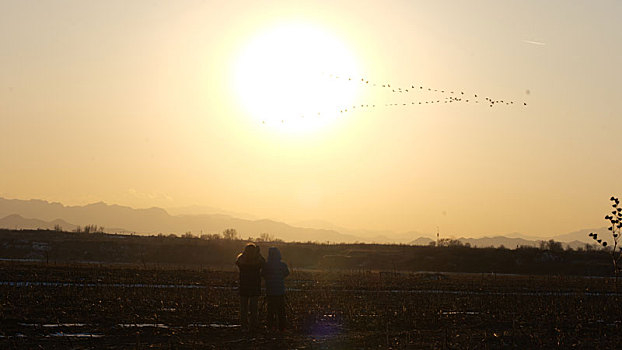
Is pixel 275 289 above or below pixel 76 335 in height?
above

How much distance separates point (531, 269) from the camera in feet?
288

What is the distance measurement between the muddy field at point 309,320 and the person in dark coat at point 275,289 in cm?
51

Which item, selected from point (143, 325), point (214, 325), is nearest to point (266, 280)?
point (214, 325)

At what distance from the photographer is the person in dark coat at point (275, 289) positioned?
21547 millimetres

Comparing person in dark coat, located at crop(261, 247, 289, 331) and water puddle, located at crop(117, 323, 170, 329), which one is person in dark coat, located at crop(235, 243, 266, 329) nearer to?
person in dark coat, located at crop(261, 247, 289, 331)

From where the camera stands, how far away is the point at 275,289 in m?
21.7

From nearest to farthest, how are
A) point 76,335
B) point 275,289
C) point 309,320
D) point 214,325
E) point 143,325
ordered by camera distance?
point 76,335 < point 143,325 < point 275,289 < point 214,325 < point 309,320

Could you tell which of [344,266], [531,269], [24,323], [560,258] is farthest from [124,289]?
[560,258]

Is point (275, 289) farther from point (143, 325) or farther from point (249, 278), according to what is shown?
point (143, 325)

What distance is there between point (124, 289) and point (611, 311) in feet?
62.1

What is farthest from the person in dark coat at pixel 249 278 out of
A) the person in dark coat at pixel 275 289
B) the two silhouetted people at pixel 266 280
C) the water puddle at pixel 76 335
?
the water puddle at pixel 76 335

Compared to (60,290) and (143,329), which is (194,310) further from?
(60,290)

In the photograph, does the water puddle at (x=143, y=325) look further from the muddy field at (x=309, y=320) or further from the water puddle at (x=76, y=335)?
the water puddle at (x=76, y=335)

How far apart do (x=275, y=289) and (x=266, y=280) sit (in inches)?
13.9
